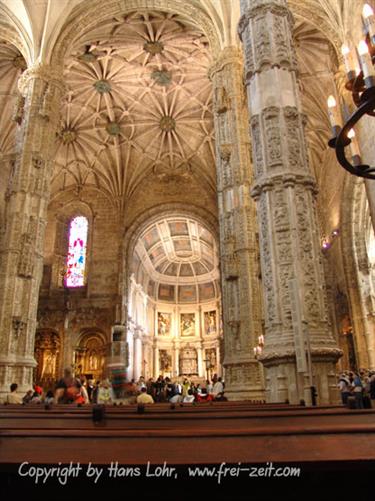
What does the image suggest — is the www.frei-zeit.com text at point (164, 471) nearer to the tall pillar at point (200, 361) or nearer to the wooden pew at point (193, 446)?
the wooden pew at point (193, 446)

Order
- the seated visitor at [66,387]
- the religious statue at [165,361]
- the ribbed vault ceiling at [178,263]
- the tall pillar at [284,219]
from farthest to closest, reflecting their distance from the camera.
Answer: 1. the religious statue at [165,361]
2. the ribbed vault ceiling at [178,263]
3. the seated visitor at [66,387]
4. the tall pillar at [284,219]

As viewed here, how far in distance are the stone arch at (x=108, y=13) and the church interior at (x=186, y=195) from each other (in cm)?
8

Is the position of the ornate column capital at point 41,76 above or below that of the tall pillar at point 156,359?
above

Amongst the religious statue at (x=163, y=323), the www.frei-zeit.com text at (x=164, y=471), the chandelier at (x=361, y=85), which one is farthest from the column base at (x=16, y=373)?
the religious statue at (x=163, y=323)

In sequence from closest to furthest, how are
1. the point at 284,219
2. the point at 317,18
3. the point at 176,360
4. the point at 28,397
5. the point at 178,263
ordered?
the point at 284,219 → the point at 28,397 → the point at 317,18 → the point at 176,360 → the point at 178,263

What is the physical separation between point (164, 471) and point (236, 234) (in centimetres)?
→ 1158

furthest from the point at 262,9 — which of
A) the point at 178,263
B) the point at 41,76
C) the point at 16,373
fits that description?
the point at 178,263

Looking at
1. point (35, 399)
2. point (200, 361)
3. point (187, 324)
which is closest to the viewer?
point (35, 399)

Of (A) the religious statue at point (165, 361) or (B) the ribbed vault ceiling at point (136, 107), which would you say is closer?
(B) the ribbed vault ceiling at point (136, 107)

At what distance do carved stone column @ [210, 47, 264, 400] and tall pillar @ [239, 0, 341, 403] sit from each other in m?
5.38

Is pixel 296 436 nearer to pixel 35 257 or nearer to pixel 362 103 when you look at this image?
pixel 362 103

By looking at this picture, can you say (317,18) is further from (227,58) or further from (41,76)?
(41,76)

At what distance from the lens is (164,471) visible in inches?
55.4

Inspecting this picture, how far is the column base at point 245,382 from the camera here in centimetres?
1103
